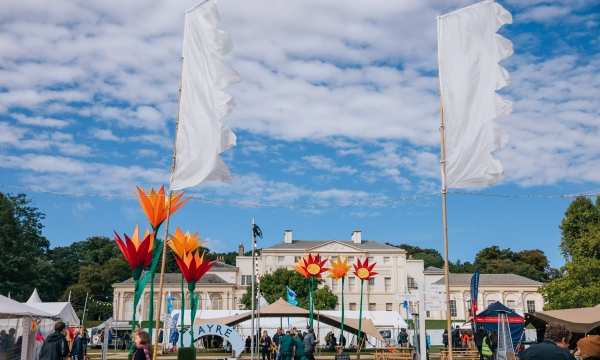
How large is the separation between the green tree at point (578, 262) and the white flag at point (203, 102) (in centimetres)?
3173

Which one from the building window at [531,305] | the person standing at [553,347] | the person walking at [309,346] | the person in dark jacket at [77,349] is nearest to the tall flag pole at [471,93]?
the person standing at [553,347]

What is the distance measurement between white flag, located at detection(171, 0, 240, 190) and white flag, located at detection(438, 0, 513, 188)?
438 cm

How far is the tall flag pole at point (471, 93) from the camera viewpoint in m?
11.1

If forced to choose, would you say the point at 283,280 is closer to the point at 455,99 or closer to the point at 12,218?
the point at 12,218

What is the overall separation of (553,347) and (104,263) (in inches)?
3684

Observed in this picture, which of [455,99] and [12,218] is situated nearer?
[455,99]

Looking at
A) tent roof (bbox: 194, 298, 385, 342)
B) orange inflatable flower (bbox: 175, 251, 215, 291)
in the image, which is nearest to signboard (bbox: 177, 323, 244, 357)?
orange inflatable flower (bbox: 175, 251, 215, 291)

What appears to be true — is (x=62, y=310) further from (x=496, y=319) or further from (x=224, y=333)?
(x=496, y=319)

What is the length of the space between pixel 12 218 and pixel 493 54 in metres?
49.2

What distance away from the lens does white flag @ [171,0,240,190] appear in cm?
1139

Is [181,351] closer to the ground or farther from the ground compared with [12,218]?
closer to the ground

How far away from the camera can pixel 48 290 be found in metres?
62.4

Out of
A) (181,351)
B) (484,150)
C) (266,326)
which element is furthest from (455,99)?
(266,326)

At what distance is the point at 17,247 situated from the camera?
161ft
